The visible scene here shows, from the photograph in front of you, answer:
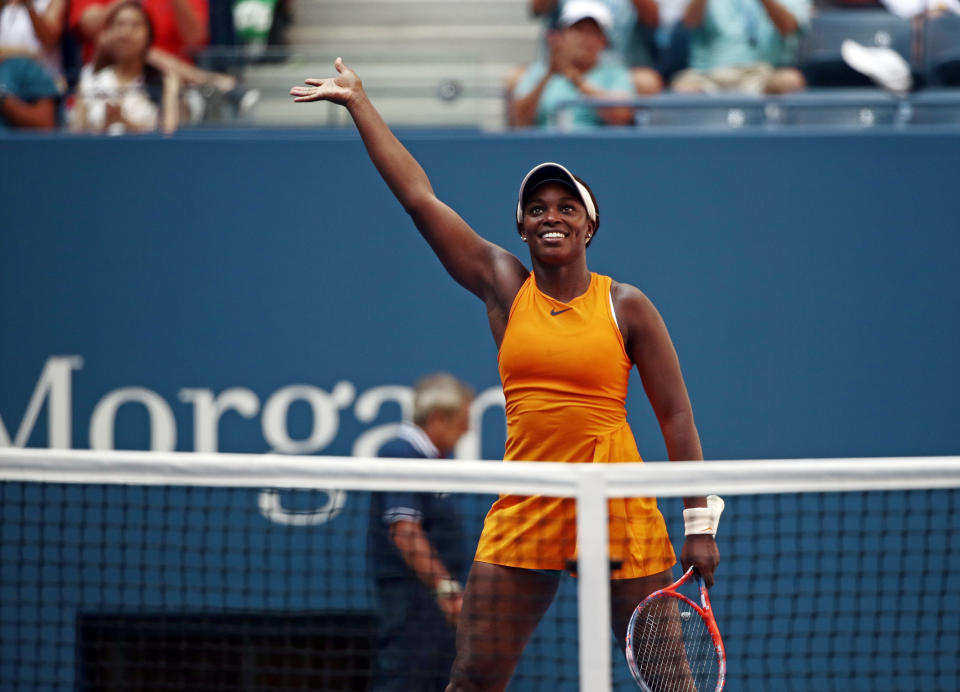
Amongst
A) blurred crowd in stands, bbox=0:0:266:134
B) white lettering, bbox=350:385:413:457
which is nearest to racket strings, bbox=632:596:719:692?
white lettering, bbox=350:385:413:457

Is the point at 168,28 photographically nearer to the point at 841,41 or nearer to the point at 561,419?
the point at 841,41

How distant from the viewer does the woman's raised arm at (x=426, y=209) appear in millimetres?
3092

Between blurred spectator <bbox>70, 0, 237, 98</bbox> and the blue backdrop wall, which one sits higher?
blurred spectator <bbox>70, 0, 237, 98</bbox>

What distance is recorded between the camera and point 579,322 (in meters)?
2.98

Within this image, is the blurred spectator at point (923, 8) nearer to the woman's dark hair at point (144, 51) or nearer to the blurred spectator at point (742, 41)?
the blurred spectator at point (742, 41)

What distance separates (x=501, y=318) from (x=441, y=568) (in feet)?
4.28

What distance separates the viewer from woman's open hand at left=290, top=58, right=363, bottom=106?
122 inches

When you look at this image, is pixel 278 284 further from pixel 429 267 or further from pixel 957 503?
pixel 957 503

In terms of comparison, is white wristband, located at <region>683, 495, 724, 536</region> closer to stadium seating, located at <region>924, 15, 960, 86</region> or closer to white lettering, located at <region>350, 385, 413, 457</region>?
white lettering, located at <region>350, 385, 413, 457</region>

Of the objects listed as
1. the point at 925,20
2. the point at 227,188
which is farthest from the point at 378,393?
the point at 925,20

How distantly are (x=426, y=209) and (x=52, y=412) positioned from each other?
300 cm

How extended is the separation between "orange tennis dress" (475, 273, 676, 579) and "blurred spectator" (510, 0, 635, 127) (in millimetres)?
2679

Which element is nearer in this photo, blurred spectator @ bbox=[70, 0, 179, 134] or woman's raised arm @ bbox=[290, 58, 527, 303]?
woman's raised arm @ bbox=[290, 58, 527, 303]

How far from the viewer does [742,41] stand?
600 centimetres
